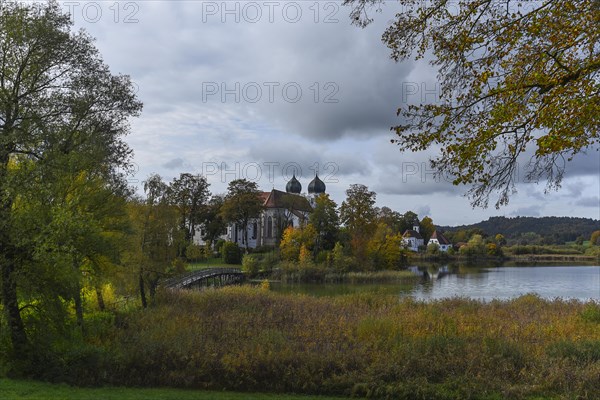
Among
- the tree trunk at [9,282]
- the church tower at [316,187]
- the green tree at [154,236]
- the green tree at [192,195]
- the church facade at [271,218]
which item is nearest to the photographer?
the tree trunk at [9,282]

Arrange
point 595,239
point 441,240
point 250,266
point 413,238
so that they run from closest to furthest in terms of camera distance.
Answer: point 250,266 < point 413,238 < point 441,240 < point 595,239

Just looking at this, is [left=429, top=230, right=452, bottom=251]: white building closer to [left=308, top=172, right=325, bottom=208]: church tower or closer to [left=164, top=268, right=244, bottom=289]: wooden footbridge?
[left=308, top=172, right=325, bottom=208]: church tower

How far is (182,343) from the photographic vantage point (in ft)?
40.8

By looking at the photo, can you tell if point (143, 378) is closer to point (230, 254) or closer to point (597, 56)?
Answer: point (597, 56)

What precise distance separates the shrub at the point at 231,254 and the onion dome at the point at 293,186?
3811 cm

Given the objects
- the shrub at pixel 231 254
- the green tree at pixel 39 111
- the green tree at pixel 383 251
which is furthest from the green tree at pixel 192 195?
the green tree at pixel 39 111

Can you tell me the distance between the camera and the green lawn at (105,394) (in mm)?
9312

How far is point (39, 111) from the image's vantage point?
13.2 meters

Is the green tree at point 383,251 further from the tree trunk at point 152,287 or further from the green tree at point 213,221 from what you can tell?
→ the tree trunk at point 152,287

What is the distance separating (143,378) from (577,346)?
32.6ft

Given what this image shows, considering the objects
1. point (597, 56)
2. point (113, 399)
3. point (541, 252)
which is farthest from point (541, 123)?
point (541, 252)

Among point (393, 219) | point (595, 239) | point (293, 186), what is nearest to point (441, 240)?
point (393, 219)

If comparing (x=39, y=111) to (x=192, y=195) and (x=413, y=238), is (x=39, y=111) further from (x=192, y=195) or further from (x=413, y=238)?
(x=413, y=238)

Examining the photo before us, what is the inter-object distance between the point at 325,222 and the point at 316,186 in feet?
137
